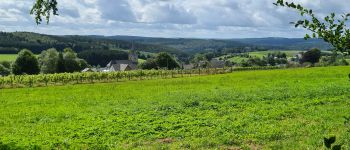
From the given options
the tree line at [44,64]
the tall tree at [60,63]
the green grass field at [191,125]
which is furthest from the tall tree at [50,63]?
the green grass field at [191,125]

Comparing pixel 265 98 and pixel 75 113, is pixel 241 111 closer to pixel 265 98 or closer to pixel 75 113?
pixel 265 98

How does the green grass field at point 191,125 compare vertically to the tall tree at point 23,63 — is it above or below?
below

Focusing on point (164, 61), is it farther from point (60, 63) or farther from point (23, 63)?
point (23, 63)

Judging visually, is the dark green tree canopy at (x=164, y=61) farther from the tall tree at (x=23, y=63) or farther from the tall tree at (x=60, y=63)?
the tall tree at (x=23, y=63)

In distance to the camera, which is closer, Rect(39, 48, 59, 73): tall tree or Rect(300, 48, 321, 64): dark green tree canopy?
Rect(39, 48, 59, 73): tall tree

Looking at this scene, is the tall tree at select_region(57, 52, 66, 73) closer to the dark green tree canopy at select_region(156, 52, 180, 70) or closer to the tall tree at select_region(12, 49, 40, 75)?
the tall tree at select_region(12, 49, 40, 75)

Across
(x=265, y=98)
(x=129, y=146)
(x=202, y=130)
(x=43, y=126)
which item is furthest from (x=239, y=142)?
(x=265, y=98)

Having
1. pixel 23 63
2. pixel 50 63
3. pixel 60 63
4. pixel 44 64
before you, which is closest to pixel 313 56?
pixel 60 63

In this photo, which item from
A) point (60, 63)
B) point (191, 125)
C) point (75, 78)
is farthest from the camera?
point (60, 63)

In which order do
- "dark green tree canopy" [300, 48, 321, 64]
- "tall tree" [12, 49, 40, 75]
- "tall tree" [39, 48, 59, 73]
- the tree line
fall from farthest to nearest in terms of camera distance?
"dark green tree canopy" [300, 48, 321, 64]
"tall tree" [39, 48, 59, 73]
the tree line
"tall tree" [12, 49, 40, 75]

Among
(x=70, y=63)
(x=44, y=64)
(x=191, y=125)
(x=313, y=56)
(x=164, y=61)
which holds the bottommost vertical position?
(x=191, y=125)

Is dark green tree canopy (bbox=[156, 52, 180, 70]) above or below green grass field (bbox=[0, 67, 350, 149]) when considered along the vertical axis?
above

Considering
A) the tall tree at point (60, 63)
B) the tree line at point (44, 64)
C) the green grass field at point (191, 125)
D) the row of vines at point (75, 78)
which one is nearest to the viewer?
the green grass field at point (191, 125)

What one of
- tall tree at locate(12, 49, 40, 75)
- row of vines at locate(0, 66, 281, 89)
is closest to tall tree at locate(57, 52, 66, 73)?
tall tree at locate(12, 49, 40, 75)
